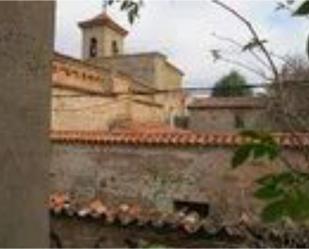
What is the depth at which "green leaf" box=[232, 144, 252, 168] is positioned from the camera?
111cm

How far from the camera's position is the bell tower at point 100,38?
37.5 metres

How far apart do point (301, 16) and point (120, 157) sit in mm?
13152

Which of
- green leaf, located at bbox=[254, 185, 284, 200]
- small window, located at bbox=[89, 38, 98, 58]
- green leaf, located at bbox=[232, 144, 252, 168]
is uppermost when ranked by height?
small window, located at bbox=[89, 38, 98, 58]

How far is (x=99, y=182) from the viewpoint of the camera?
1443 cm

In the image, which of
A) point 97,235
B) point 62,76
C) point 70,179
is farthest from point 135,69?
point 97,235

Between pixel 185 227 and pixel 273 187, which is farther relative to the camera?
pixel 185 227

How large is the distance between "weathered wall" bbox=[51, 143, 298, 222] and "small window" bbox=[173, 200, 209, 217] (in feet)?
0.33

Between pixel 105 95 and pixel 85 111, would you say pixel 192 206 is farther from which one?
pixel 105 95

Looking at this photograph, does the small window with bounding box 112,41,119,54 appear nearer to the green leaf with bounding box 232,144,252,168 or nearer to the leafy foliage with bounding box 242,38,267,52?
the leafy foliage with bounding box 242,38,267,52

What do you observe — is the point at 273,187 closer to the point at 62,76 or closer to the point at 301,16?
the point at 301,16

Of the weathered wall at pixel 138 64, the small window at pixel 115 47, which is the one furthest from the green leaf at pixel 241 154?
the small window at pixel 115 47

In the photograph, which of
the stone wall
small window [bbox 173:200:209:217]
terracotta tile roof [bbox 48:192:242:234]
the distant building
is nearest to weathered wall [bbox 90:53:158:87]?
the distant building

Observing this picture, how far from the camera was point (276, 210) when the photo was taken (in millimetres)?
972

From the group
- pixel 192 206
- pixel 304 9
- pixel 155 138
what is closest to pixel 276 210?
pixel 304 9
